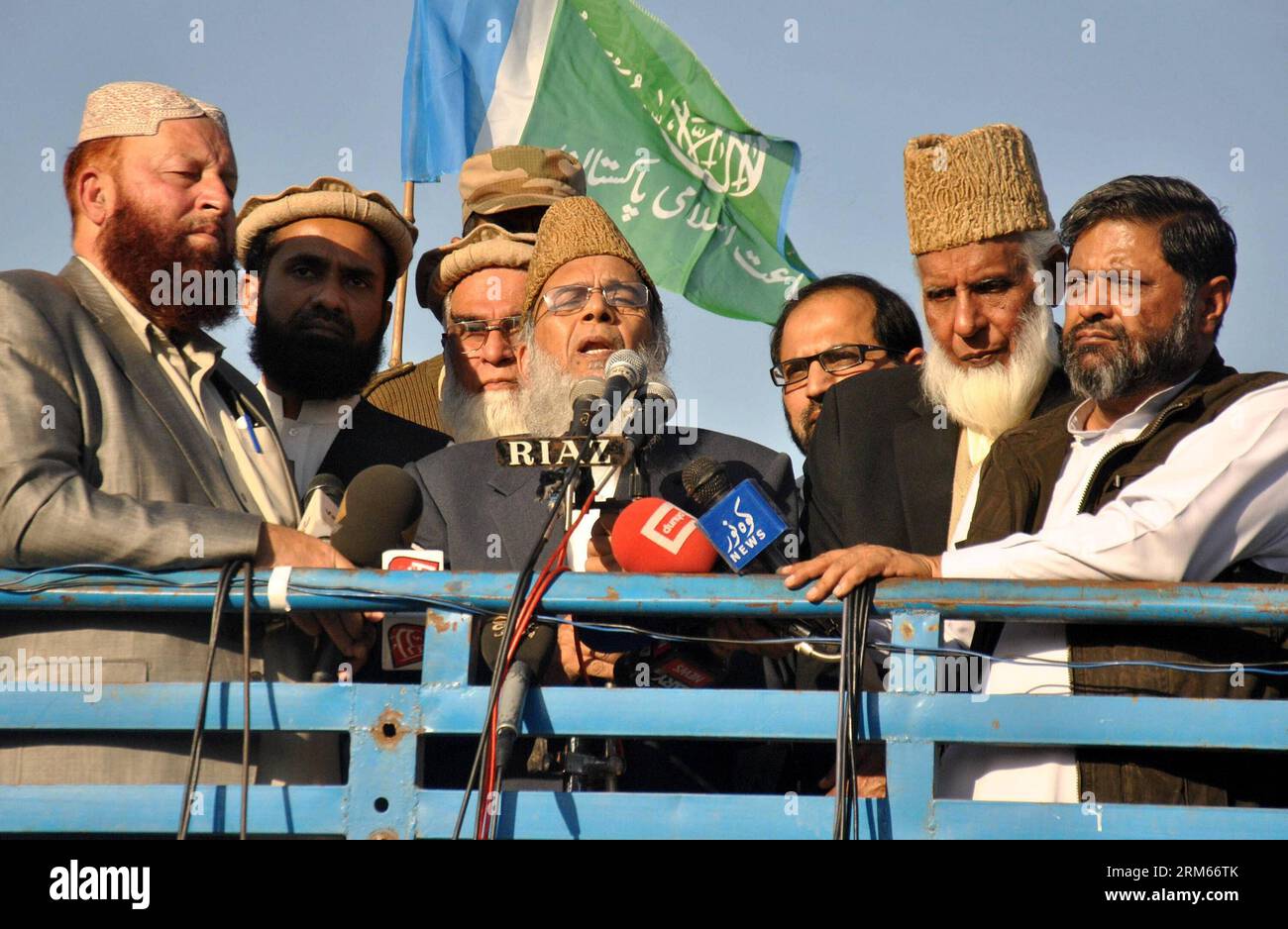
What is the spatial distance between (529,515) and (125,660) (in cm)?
142

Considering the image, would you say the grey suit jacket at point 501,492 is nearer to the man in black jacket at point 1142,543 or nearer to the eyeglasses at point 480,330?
the man in black jacket at point 1142,543

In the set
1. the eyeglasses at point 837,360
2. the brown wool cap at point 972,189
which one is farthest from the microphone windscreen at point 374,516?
the eyeglasses at point 837,360

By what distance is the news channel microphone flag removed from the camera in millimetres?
9914

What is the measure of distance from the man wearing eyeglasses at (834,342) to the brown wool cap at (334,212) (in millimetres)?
1491

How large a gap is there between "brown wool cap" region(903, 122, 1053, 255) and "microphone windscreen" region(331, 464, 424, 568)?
7.30ft

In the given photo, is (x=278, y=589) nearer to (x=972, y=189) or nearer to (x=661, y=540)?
(x=661, y=540)

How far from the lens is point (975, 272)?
202 inches

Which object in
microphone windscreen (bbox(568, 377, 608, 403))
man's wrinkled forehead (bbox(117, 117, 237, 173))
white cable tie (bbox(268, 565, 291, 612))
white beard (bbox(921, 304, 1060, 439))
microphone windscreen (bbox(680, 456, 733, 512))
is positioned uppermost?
man's wrinkled forehead (bbox(117, 117, 237, 173))

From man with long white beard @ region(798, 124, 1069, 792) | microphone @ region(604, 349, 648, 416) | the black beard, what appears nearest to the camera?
microphone @ region(604, 349, 648, 416)

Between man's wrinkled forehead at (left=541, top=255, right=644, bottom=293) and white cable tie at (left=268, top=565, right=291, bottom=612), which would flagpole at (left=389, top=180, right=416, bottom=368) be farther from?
white cable tie at (left=268, top=565, right=291, bottom=612)

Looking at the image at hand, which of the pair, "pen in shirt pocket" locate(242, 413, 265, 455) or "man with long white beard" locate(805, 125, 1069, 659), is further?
"man with long white beard" locate(805, 125, 1069, 659)

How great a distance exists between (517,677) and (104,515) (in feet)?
3.30

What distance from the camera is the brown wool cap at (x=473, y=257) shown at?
643 centimetres

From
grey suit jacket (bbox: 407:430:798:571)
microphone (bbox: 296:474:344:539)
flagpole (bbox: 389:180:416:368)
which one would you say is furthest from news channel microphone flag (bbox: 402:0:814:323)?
microphone (bbox: 296:474:344:539)
